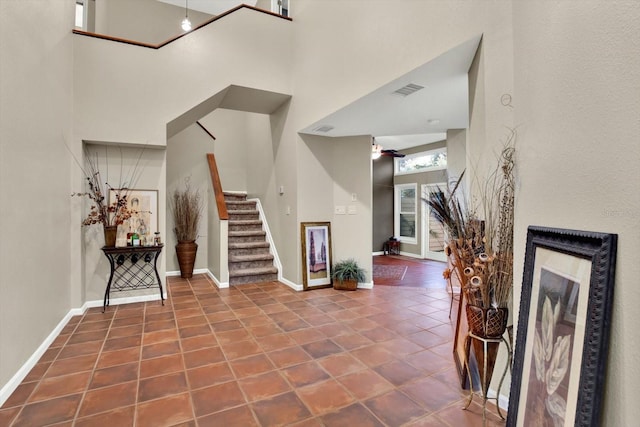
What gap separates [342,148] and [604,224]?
405 centimetres

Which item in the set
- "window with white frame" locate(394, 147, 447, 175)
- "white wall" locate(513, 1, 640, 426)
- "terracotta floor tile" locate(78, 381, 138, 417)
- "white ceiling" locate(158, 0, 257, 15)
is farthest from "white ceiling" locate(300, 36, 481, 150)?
"white ceiling" locate(158, 0, 257, 15)

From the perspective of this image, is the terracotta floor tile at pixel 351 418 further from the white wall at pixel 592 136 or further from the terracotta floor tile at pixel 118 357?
the terracotta floor tile at pixel 118 357

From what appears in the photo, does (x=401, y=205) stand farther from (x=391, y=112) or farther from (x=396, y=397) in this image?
(x=396, y=397)

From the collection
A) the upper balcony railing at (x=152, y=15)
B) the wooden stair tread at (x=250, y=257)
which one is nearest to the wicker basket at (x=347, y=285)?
the wooden stair tread at (x=250, y=257)

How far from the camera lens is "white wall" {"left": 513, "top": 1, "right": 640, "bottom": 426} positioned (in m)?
0.91

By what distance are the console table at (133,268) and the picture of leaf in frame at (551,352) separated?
Answer: 12.9 feet

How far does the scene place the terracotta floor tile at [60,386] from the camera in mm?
2039

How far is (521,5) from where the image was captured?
1.64m

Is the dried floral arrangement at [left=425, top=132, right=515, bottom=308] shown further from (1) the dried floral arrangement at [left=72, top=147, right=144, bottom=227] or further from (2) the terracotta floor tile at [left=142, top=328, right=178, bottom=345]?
(1) the dried floral arrangement at [left=72, top=147, right=144, bottom=227]

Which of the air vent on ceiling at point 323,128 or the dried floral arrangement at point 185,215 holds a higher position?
the air vent on ceiling at point 323,128

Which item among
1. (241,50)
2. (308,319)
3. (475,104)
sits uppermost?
(241,50)

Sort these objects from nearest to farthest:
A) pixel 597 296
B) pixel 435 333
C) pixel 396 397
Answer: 1. pixel 597 296
2. pixel 396 397
3. pixel 435 333

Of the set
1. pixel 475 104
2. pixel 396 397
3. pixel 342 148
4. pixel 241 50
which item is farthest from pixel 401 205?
pixel 396 397

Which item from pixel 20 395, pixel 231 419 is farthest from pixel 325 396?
pixel 20 395
